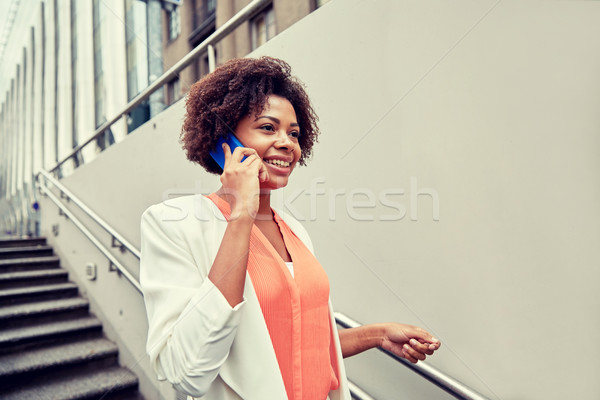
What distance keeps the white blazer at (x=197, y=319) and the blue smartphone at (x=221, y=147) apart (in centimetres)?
22

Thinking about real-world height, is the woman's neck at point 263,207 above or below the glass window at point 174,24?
below

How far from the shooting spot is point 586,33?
1.09 meters

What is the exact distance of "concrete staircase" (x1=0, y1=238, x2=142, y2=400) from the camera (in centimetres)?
286

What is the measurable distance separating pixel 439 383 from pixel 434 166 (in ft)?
2.59

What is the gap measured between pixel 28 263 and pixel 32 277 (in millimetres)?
443

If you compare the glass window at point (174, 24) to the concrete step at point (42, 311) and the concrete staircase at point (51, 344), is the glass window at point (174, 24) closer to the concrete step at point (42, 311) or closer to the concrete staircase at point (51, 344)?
the concrete staircase at point (51, 344)

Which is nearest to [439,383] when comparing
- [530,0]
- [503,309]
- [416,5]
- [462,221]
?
[503,309]

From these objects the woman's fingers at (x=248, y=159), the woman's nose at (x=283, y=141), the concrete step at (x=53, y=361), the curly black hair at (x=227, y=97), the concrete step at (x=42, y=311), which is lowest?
the concrete step at (x=53, y=361)

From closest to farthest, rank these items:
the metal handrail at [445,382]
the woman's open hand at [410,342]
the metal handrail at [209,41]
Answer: the woman's open hand at [410,342]
the metal handrail at [445,382]
the metal handrail at [209,41]

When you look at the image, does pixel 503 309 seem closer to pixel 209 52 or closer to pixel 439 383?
pixel 439 383

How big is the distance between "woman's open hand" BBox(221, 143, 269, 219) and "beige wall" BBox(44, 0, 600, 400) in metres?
0.88

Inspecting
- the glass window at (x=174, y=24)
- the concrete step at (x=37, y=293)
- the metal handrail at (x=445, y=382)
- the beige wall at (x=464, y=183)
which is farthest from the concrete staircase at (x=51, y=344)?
the glass window at (x=174, y=24)

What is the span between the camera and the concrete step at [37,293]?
386 cm

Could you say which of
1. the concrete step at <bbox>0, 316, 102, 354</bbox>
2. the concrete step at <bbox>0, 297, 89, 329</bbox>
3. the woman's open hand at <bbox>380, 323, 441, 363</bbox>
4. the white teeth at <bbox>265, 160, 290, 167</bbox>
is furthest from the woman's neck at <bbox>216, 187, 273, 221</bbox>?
the concrete step at <bbox>0, 297, 89, 329</bbox>
